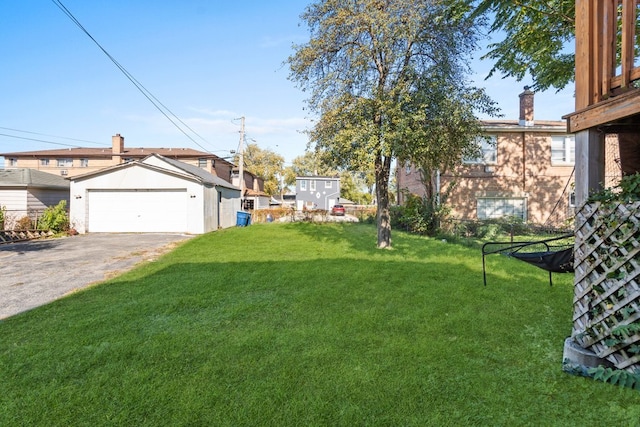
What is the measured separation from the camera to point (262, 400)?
2.60 meters

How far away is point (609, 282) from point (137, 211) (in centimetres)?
1713

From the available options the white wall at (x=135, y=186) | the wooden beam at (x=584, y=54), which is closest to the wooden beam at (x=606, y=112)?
the wooden beam at (x=584, y=54)

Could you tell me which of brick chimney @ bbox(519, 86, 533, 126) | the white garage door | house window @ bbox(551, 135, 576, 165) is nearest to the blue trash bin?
the white garage door

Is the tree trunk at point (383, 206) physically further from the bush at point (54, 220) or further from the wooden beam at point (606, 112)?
the bush at point (54, 220)

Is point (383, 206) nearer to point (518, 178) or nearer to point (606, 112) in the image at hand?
point (606, 112)

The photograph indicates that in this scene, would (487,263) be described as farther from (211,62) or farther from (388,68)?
(211,62)

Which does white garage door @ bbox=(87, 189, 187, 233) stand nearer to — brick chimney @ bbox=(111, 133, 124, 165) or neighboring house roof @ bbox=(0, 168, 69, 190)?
neighboring house roof @ bbox=(0, 168, 69, 190)

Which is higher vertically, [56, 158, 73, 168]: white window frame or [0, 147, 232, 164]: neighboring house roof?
→ [0, 147, 232, 164]: neighboring house roof

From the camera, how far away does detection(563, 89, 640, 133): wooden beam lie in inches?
110

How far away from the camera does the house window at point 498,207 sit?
16.2 metres

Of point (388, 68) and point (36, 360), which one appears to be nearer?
point (36, 360)

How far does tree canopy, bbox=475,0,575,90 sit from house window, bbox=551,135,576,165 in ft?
23.3

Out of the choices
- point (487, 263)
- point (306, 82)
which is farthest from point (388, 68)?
point (487, 263)

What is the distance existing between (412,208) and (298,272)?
379 inches
